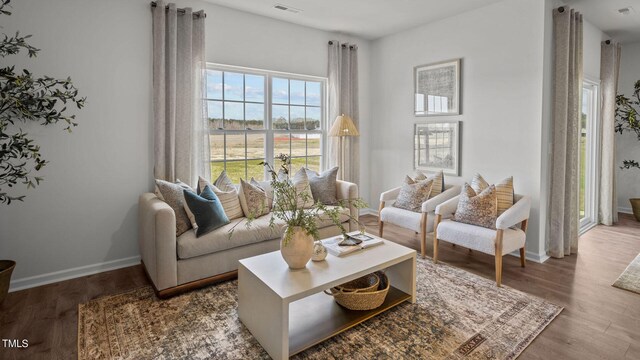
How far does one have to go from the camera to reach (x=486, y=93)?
401 centimetres

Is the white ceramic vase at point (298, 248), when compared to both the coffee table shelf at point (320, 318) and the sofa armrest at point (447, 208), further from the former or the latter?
the sofa armrest at point (447, 208)

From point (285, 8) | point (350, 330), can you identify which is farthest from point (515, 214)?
point (285, 8)

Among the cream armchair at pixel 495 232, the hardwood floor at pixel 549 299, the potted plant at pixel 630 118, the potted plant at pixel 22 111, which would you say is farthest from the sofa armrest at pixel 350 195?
the potted plant at pixel 630 118

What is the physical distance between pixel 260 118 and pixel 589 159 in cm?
461

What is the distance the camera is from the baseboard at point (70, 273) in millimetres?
3014

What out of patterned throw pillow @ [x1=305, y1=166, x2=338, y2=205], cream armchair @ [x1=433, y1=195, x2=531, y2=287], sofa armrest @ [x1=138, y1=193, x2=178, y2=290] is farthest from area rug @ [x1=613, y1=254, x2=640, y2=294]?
sofa armrest @ [x1=138, y1=193, x2=178, y2=290]

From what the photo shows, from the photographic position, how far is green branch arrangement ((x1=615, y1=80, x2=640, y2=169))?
5.06 m

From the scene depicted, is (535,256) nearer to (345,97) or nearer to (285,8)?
(345,97)

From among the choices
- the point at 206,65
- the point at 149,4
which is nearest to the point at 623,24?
the point at 206,65

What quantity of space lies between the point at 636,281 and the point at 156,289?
4077mm

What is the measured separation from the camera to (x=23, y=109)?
8.80 ft

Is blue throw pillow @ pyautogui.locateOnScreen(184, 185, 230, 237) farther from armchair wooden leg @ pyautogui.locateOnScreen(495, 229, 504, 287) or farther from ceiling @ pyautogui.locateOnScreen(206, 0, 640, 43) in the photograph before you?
armchair wooden leg @ pyautogui.locateOnScreen(495, 229, 504, 287)

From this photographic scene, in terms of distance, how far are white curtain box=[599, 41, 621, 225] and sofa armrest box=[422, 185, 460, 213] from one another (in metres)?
2.62

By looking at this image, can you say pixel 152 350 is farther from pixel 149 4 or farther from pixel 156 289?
pixel 149 4
